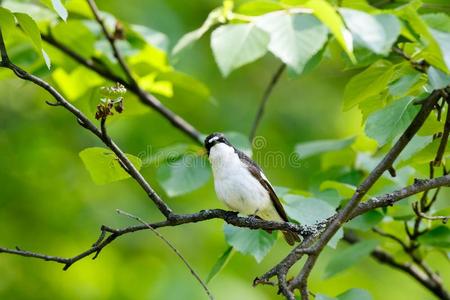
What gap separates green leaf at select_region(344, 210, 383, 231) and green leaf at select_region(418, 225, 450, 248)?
27 centimetres

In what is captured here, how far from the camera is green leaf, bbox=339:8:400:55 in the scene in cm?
220

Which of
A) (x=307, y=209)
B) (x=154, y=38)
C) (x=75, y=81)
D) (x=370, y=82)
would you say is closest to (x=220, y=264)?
(x=307, y=209)

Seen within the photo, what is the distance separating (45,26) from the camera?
4656mm

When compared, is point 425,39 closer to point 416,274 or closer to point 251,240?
point 251,240

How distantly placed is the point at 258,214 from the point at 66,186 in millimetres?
2980

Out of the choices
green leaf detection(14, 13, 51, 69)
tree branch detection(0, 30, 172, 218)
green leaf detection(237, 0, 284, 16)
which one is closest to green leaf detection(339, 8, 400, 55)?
green leaf detection(237, 0, 284, 16)

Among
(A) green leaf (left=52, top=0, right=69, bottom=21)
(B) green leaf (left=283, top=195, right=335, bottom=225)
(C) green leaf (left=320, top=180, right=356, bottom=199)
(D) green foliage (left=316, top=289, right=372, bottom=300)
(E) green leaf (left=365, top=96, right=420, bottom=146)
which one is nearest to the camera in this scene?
(A) green leaf (left=52, top=0, right=69, bottom=21)

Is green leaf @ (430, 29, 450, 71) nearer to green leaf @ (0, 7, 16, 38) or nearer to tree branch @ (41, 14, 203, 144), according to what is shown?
green leaf @ (0, 7, 16, 38)

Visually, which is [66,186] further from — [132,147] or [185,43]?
[185,43]

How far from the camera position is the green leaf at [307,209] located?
131 inches

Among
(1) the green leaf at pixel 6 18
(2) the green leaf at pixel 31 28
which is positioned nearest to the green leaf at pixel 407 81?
(2) the green leaf at pixel 31 28

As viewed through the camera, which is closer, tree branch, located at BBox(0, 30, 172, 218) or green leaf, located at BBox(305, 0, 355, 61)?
green leaf, located at BBox(305, 0, 355, 61)

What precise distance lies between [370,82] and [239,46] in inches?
24.4

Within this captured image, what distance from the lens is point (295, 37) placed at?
2.46 m
